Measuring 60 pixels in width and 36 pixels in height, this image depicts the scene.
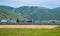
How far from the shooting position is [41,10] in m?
144

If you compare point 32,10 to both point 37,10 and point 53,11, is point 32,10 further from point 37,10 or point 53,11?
point 53,11

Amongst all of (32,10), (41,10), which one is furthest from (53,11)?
(32,10)

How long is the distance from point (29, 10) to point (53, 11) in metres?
23.8

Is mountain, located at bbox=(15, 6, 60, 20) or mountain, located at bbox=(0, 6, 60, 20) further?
mountain, located at bbox=(15, 6, 60, 20)

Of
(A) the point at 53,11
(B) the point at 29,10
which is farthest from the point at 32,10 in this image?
(A) the point at 53,11

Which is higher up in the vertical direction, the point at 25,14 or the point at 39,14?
the point at 25,14

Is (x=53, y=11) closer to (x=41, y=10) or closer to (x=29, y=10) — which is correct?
(x=41, y=10)

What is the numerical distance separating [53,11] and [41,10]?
12.1m

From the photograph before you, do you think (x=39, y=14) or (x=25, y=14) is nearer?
(x=25, y=14)

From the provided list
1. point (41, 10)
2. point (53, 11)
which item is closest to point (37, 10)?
point (41, 10)

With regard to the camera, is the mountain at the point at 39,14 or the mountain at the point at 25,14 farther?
the mountain at the point at 39,14

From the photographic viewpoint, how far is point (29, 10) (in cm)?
14062
